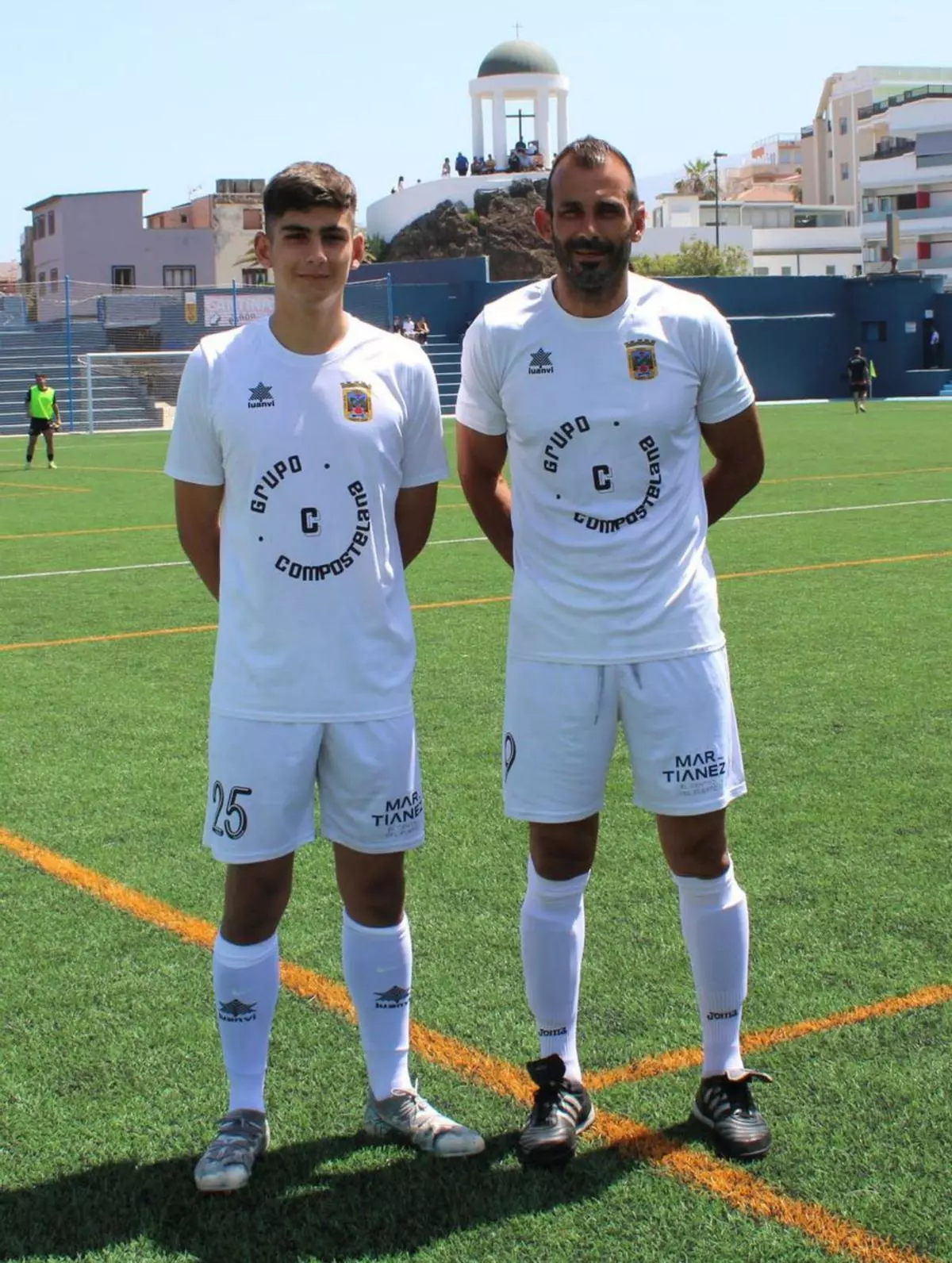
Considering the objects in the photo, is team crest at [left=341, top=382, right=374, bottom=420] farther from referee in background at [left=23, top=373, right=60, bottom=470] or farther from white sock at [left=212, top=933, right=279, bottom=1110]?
referee in background at [left=23, top=373, right=60, bottom=470]

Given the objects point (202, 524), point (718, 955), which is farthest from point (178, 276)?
point (718, 955)

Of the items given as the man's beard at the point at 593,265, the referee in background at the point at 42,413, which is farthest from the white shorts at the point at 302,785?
the referee in background at the point at 42,413

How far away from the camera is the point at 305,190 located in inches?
131

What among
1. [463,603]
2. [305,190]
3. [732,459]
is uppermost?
[305,190]

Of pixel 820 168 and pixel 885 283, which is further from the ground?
pixel 820 168

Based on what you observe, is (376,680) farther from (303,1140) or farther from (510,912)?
(510,912)

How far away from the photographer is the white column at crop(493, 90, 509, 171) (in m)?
93.4

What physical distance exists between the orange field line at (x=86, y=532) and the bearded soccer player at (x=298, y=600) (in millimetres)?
13343

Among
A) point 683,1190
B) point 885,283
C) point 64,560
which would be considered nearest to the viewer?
point 683,1190

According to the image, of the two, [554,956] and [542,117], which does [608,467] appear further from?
[542,117]

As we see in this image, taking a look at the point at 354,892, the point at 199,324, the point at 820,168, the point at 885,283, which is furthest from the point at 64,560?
the point at 820,168

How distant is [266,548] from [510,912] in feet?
6.72

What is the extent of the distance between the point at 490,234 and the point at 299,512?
77154mm

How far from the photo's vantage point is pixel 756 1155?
341cm
